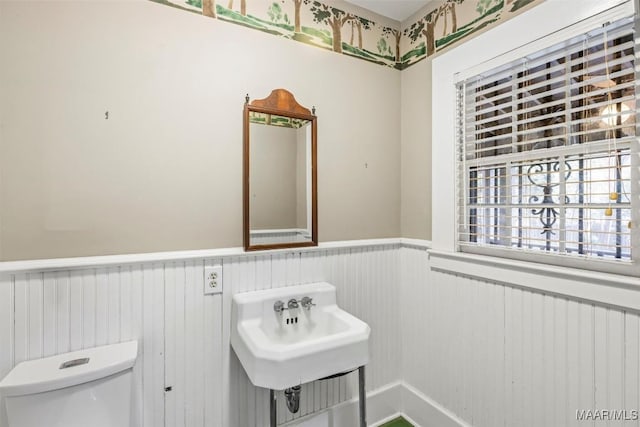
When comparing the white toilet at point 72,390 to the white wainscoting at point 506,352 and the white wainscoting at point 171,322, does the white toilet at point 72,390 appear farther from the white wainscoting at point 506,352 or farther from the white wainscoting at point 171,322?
the white wainscoting at point 506,352

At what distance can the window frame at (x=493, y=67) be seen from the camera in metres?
1.07

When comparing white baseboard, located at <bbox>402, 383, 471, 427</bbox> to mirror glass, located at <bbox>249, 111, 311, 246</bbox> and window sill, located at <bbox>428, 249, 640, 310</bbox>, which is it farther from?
mirror glass, located at <bbox>249, 111, 311, 246</bbox>

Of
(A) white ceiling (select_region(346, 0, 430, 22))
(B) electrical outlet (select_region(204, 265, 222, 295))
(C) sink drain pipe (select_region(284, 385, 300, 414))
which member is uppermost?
(A) white ceiling (select_region(346, 0, 430, 22))

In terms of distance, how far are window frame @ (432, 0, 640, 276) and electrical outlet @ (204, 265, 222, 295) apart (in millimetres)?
1171

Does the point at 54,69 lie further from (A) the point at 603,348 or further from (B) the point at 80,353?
(A) the point at 603,348

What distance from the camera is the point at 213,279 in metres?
1.39

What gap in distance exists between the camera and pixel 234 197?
144 centimetres

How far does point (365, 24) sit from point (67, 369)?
217 centimetres

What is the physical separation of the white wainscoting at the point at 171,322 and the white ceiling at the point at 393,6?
143cm

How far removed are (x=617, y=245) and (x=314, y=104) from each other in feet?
4.65

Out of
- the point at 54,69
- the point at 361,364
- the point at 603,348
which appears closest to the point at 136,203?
the point at 54,69

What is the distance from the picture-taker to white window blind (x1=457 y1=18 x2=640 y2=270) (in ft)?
3.53

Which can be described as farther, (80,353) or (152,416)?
(152,416)

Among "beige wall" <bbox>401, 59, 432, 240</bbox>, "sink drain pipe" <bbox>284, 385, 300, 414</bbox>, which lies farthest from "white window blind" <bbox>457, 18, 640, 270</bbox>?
"sink drain pipe" <bbox>284, 385, 300, 414</bbox>
